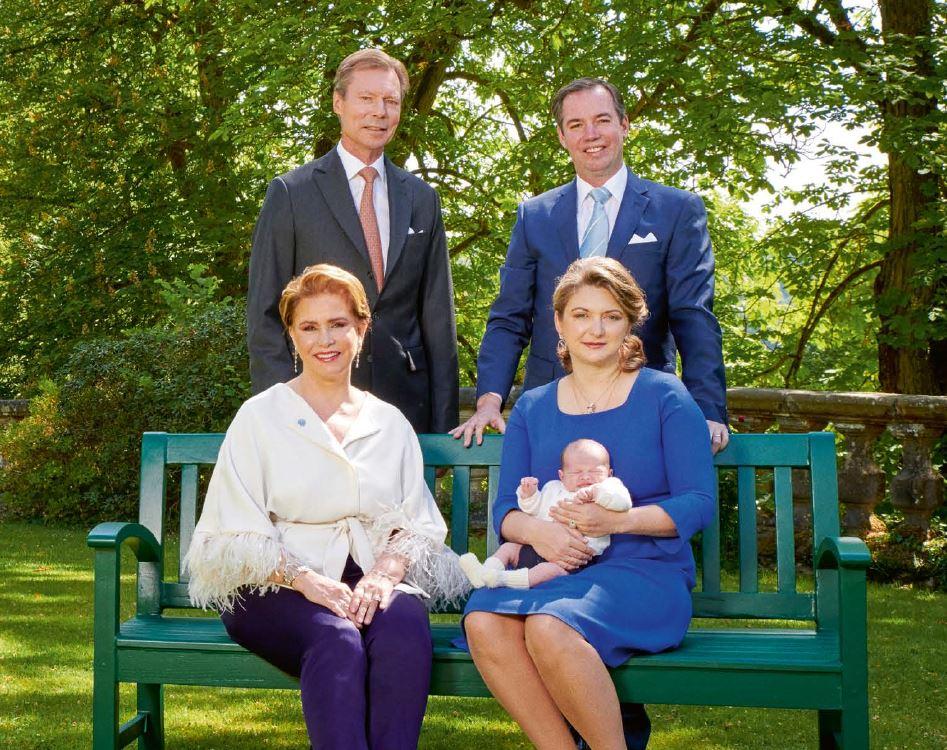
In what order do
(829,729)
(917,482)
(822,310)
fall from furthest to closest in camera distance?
(822,310), (917,482), (829,729)

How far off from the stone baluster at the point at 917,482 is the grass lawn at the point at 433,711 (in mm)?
817

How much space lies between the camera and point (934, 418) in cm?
685

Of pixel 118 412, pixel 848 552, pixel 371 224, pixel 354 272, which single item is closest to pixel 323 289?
pixel 354 272

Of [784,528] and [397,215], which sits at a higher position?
[397,215]

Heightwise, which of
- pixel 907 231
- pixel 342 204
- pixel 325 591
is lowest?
pixel 325 591

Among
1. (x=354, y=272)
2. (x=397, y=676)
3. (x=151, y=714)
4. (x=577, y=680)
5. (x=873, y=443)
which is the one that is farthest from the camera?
(x=873, y=443)

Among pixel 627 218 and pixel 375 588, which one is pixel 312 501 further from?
pixel 627 218

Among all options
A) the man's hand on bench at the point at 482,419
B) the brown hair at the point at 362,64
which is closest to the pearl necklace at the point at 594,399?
the man's hand on bench at the point at 482,419

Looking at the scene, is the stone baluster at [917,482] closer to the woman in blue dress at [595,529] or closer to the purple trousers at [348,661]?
the woman in blue dress at [595,529]

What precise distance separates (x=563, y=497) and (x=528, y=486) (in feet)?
0.35

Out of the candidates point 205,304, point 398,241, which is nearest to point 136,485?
point 205,304

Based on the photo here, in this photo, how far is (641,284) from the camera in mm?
3854

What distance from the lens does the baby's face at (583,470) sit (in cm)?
337

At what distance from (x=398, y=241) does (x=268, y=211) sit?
17.8 inches
